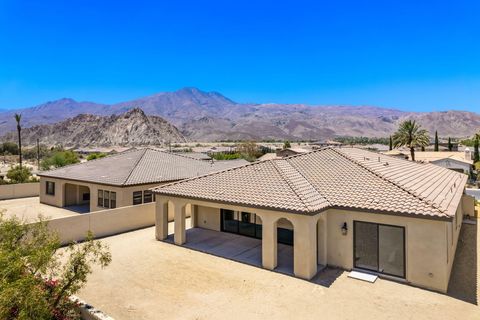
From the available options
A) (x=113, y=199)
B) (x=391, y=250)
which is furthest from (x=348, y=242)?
(x=113, y=199)

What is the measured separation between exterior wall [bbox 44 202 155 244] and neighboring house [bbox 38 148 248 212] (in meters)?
2.53

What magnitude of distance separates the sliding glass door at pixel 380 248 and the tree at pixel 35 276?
9.30 metres

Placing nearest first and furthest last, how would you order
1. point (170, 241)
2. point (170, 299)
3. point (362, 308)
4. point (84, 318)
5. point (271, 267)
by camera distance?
point (84, 318)
point (362, 308)
point (170, 299)
point (271, 267)
point (170, 241)

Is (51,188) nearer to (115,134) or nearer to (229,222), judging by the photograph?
(229,222)

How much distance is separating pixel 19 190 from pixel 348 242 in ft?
110

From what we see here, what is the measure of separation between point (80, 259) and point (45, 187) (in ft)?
82.2

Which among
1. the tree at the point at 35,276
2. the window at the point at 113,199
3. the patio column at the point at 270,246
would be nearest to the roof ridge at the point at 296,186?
the patio column at the point at 270,246

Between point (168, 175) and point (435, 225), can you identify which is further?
point (168, 175)

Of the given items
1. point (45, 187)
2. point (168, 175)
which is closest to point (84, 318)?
point (168, 175)

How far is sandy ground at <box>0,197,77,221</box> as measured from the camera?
24484 mm

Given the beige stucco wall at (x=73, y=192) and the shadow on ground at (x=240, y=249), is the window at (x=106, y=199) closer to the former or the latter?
the beige stucco wall at (x=73, y=192)

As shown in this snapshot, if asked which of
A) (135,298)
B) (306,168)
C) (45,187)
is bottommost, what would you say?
(135,298)

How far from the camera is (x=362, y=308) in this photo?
10219mm

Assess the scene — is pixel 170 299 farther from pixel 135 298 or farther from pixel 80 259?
pixel 80 259
